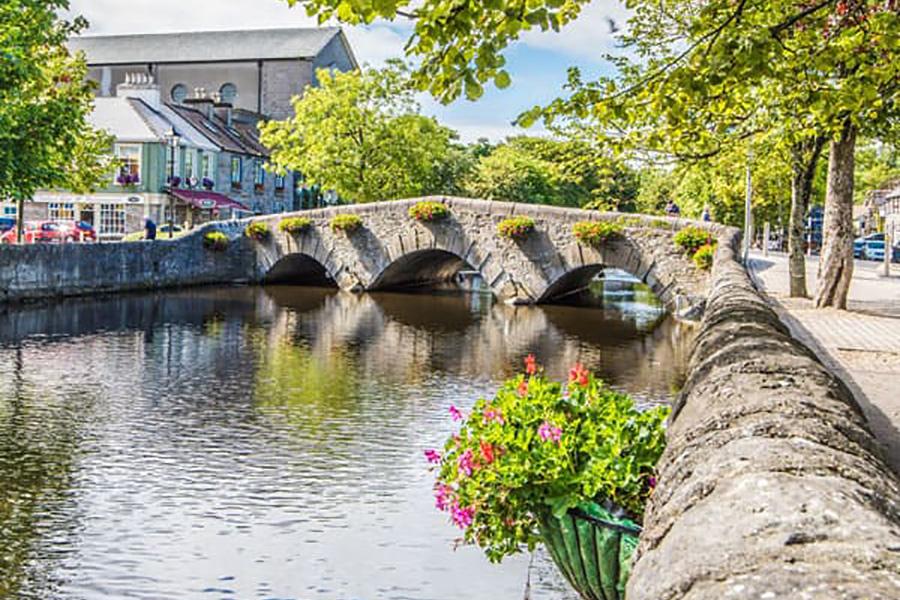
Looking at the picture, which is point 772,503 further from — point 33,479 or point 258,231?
point 258,231

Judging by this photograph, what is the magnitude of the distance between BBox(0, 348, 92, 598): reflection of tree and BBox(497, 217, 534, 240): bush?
1719cm

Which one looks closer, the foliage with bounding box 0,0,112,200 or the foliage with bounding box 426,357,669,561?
the foliage with bounding box 426,357,669,561

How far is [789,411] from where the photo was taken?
3326 millimetres

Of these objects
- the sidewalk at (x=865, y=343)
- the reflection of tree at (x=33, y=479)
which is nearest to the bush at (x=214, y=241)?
the sidewalk at (x=865, y=343)

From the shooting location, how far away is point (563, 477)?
4.56 m

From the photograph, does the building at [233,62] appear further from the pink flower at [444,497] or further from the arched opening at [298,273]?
the pink flower at [444,497]

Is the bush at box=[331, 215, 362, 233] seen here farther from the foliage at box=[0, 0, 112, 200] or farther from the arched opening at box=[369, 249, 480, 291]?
Answer: the foliage at box=[0, 0, 112, 200]

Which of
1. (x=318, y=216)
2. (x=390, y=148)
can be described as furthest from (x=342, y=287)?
(x=390, y=148)

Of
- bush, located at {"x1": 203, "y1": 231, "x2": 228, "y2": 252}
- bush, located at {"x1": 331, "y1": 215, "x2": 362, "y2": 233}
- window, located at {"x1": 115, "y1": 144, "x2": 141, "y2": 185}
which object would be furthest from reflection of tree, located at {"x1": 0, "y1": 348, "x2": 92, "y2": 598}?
window, located at {"x1": 115, "y1": 144, "x2": 141, "y2": 185}

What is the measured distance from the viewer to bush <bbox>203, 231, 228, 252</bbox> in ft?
111

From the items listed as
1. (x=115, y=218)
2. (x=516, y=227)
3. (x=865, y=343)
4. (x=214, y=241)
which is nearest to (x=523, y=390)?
(x=865, y=343)

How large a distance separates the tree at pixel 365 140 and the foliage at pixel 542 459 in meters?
37.8

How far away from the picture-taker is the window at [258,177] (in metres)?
52.9

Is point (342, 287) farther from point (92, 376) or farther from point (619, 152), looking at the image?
point (619, 152)
